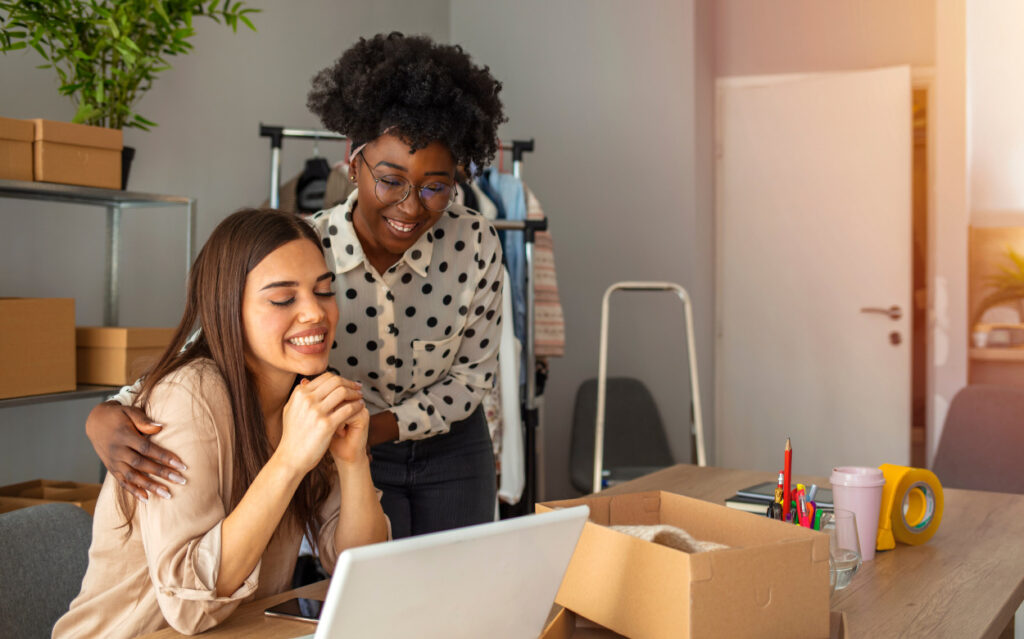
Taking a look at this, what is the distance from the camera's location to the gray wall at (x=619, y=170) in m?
4.30

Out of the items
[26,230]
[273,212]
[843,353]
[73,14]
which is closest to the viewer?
[273,212]

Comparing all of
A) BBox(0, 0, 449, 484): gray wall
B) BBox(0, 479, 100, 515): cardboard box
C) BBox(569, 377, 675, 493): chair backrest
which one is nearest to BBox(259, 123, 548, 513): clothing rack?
BBox(0, 0, 449, 484): gray wall

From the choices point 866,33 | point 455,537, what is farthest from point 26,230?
point 866,33

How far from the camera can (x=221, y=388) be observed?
1.20m

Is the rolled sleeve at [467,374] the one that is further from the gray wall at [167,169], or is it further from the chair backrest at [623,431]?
the chair backrest at [623,431]

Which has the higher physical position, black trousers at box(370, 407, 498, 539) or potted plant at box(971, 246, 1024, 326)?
potted plant at box(971, 246, 1024, 326)

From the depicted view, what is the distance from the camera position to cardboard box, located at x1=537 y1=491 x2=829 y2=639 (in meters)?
0.89

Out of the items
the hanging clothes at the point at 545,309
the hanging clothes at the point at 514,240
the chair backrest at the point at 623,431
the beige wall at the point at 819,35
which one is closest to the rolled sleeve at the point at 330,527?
the hanging clothes at the point at 514,240

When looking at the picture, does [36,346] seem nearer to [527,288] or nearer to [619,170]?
[527,288]

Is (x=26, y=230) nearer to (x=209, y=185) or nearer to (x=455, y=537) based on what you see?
(x=209, y=185)

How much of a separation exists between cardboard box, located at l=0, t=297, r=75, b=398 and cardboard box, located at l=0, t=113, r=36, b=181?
30cm

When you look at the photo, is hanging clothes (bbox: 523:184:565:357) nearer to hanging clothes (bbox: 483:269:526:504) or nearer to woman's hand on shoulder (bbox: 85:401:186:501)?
hanging clothes (bbox: 483:269:526:504)

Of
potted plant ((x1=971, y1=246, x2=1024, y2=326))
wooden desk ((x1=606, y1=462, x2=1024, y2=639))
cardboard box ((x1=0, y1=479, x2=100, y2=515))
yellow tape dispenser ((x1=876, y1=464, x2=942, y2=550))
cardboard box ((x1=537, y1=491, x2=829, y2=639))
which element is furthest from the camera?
potted plant ((x1=971, y1=246, x2=1024, y2=326))

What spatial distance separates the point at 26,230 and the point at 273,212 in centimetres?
171
